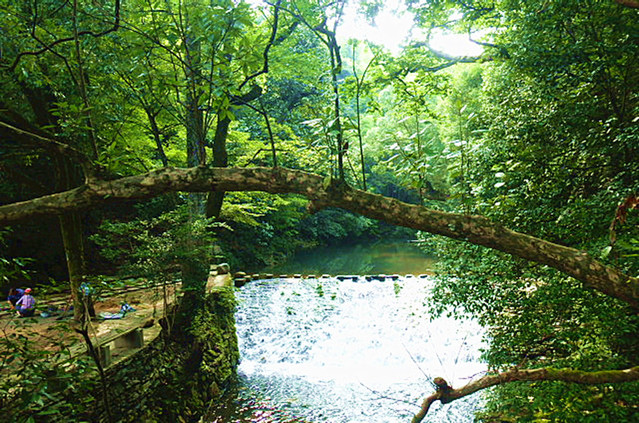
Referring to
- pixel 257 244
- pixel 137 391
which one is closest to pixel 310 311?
pixel 137 391

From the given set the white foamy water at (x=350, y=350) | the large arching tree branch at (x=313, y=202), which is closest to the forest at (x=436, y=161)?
the large arching tree branch at (x=313, y=202)

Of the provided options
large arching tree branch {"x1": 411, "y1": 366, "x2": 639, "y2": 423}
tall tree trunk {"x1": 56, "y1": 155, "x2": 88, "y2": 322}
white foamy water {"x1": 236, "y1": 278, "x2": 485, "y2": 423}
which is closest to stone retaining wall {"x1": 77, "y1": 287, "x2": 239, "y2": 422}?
white foamy water {"x1": 236, "y1": 278, "x2": 485, "y2": 423}

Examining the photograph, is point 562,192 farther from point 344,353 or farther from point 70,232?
point 70,232

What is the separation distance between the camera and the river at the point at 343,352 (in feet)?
18.2

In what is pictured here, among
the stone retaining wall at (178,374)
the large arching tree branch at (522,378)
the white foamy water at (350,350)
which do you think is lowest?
the white foamy water at (350,350)

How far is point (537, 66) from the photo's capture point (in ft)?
12.9

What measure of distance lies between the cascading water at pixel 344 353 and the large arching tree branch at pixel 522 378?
302cm

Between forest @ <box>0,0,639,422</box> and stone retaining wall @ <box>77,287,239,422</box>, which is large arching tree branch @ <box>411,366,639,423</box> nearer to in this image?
forest @ <box>0,0,639,422</box>

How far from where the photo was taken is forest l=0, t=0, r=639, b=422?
6.31ft

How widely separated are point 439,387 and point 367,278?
9.22 metres

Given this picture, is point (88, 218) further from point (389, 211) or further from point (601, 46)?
point (601, 46)

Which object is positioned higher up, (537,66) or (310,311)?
(537,66)

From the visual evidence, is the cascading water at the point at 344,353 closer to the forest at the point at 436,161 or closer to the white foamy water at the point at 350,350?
the white foamy water at the point at 350,350

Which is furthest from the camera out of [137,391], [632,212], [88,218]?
[88,218]
